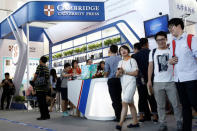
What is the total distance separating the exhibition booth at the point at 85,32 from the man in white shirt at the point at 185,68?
6.49 ft

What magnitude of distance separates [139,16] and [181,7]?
1173 mm

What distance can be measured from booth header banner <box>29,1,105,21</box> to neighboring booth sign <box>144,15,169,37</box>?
2067 mm

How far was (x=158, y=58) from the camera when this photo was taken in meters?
2.86

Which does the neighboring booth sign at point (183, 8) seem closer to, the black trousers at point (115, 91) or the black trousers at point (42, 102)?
the black trousers at point (115, 91)

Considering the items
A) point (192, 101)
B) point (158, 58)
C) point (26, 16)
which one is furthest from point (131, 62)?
point (26, 16)

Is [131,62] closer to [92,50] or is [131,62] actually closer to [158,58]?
[158,58]

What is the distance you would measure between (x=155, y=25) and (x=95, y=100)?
9.25ft

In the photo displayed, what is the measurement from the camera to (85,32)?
8.58 metres

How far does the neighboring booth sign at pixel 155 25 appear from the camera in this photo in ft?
18.6

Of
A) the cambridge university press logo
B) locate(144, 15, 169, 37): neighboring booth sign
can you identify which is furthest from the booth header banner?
locate(144, 15, 169, 37): neighboring booth sign

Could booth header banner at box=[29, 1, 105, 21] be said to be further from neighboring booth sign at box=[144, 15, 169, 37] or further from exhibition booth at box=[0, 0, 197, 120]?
neighboring booth sign at box=[144, 15, 169, 37]

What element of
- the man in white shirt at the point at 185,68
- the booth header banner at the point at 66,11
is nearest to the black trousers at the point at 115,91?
the man in white shirt at the point at 185,68

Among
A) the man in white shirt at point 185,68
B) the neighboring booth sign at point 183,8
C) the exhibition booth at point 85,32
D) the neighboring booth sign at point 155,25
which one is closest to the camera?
the man in white shirt at point 185,68

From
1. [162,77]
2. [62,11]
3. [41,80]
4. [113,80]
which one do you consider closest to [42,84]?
[41,80]
